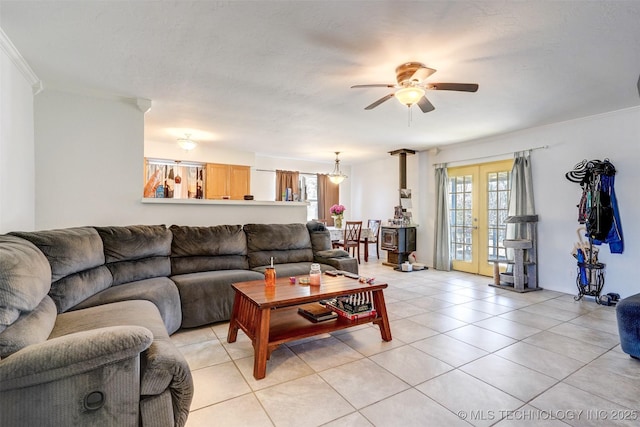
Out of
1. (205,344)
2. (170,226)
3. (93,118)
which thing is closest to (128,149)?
(93,118)

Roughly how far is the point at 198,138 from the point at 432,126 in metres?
3.99

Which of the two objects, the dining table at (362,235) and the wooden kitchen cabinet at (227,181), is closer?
the wooden kitchen cabinet at (227,181)

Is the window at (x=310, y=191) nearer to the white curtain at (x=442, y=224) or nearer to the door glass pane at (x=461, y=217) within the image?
the white curtain at (x=442, y=224)

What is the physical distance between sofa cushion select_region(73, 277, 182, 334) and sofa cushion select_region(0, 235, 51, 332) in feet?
2.32

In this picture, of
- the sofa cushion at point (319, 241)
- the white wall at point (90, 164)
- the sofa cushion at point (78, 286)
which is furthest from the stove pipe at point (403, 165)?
the sofa cushion at point (78, 286)

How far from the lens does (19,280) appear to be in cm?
135

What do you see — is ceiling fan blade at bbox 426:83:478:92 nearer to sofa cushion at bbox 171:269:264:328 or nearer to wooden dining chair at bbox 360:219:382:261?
sofa cushion at bbox 171:269:264:328

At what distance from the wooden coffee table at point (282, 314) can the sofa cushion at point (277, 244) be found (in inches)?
41.7

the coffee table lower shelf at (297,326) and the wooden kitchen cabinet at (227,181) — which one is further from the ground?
the wooden kitchen cabinet at (227,181)

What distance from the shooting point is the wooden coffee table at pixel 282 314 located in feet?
6.98

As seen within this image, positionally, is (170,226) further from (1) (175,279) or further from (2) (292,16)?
(2) (292,16)

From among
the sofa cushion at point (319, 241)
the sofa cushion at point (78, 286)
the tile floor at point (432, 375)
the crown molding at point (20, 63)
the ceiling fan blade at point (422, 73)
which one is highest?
the crown molding at point (20, 63)

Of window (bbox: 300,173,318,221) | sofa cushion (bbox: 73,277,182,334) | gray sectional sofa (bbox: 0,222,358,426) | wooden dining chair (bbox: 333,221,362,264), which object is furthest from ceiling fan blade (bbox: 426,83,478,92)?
window (bbox: 300,173,318,221)

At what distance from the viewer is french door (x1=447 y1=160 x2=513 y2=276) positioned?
517cm
